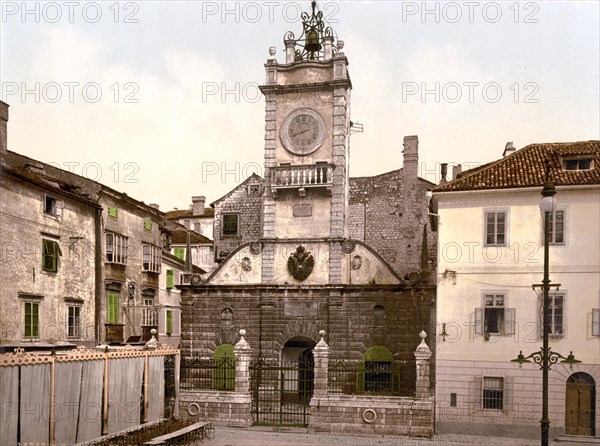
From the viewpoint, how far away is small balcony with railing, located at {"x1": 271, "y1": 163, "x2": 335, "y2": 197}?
29.4 metres

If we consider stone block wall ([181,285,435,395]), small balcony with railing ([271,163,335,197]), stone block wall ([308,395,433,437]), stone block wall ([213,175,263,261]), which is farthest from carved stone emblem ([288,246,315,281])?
stone block wall ([213,175,263,261])

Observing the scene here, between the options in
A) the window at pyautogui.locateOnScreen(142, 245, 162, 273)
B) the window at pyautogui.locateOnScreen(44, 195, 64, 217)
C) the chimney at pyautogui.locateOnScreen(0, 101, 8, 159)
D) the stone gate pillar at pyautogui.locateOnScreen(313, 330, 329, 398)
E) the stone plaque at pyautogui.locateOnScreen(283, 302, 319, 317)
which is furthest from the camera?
the window at pyautogui.locateOnScreen(142, 245, 162, 273)

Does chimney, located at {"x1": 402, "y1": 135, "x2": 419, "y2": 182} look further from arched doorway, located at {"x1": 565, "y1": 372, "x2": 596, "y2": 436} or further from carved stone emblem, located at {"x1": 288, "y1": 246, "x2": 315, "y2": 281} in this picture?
arched doorway, located at {"x1": 565, "y1": 372, "x2": 596, "y2": 436}

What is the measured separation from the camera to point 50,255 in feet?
88.2

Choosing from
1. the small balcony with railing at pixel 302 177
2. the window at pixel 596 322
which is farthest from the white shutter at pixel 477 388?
the small balcony with railing at pixel 302 177

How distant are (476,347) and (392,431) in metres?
4.59

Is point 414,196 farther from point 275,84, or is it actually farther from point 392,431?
point 392,431

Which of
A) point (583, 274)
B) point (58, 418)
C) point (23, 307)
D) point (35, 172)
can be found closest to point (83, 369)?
point (58, 418)

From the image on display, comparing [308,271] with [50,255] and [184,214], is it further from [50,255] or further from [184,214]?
[184,214]

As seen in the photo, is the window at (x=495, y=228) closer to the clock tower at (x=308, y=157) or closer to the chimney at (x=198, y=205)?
the clock tower at (x=308, y=157)

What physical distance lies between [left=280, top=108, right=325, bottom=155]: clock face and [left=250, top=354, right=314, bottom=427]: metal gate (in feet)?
33.6

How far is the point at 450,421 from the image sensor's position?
74.6 ft

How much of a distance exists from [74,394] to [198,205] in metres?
38.0

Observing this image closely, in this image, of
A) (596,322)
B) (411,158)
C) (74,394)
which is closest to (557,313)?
(596,322)
